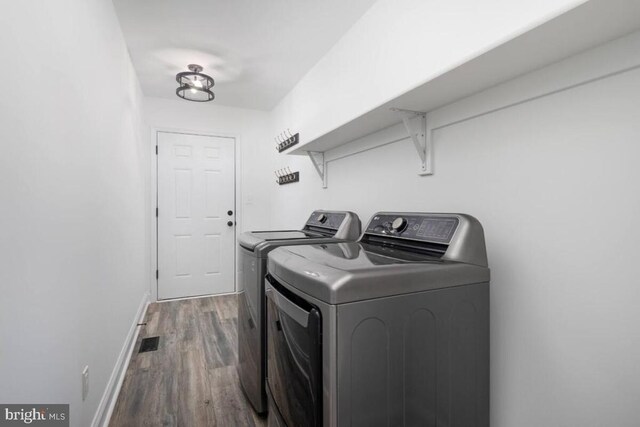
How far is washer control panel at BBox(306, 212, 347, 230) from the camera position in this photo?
6.87 ft

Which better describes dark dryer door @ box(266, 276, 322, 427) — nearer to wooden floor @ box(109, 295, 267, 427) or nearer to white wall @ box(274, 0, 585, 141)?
wooden floor @ box(109, 295, 267, 427)

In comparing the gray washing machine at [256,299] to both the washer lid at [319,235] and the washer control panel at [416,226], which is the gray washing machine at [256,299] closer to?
the washer lid at [319,235]

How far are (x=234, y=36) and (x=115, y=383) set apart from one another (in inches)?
99.4

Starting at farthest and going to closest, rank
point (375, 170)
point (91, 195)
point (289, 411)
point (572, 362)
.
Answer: point (375, 170) < point (91, 195) < point (289, 411) < point (572, 362)

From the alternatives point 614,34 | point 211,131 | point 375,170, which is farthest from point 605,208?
point 211,131

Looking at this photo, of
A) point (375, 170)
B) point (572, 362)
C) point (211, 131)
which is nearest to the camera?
point (572, 362)

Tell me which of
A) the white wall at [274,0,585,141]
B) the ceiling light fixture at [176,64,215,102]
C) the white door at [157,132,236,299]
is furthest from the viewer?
the white door at [157,132,236,299]

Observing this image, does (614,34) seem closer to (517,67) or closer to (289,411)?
(517,67)

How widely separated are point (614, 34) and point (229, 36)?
231 centimetres

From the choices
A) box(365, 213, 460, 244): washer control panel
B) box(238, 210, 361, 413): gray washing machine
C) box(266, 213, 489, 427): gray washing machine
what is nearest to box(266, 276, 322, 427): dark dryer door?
box(266, 213, 489, 427): gray washing machine

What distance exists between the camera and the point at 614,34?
839mm

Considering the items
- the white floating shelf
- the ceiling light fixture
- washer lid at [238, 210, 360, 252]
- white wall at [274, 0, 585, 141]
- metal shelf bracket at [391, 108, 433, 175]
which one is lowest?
washer lid at [238, 210, 360, 252]

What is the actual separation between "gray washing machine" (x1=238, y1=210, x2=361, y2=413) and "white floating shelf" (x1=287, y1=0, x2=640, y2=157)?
2.49 ft

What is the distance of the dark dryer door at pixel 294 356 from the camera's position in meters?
0.90
